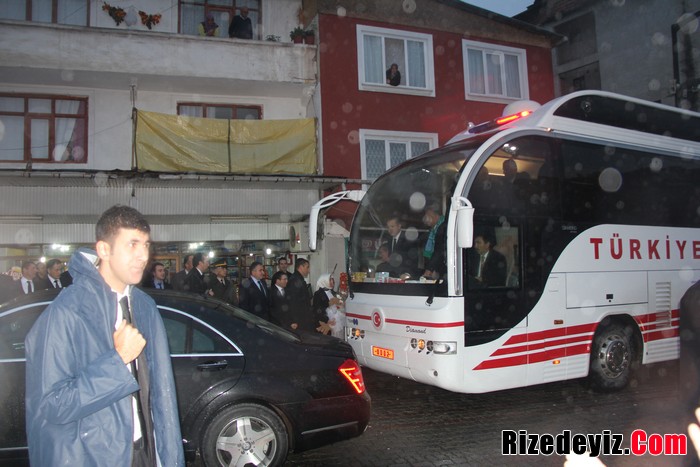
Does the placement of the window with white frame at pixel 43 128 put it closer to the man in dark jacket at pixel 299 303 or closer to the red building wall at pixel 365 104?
the red building wall at pixel 365 104

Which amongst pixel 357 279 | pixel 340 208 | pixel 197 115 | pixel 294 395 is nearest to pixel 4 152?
pixel 197 115

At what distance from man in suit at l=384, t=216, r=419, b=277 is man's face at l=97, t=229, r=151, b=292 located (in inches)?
Answer: 195

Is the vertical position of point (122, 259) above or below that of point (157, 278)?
above

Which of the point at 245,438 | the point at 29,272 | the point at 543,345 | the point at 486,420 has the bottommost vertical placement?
the point at 486,420

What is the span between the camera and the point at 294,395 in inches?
192

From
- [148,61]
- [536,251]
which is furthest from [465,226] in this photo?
[148,61]

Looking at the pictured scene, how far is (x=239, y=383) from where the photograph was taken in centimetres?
479

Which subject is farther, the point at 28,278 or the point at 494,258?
the point at 28,278

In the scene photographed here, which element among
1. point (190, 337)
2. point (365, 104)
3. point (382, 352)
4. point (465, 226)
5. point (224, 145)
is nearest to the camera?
point (190, 337)

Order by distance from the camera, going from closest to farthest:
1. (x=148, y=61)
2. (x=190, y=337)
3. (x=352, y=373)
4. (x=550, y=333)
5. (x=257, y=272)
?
(x=190, y=337)
(x=352, y=373)
(x=550, y=333)
(x=257, y=272)
(x=148, y=61)

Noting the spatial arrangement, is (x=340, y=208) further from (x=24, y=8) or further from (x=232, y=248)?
(x=24, y=8)

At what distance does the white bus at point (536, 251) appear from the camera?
6.34 meters

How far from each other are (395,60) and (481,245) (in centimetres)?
1130

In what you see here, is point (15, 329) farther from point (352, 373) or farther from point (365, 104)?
point (365, 104)
